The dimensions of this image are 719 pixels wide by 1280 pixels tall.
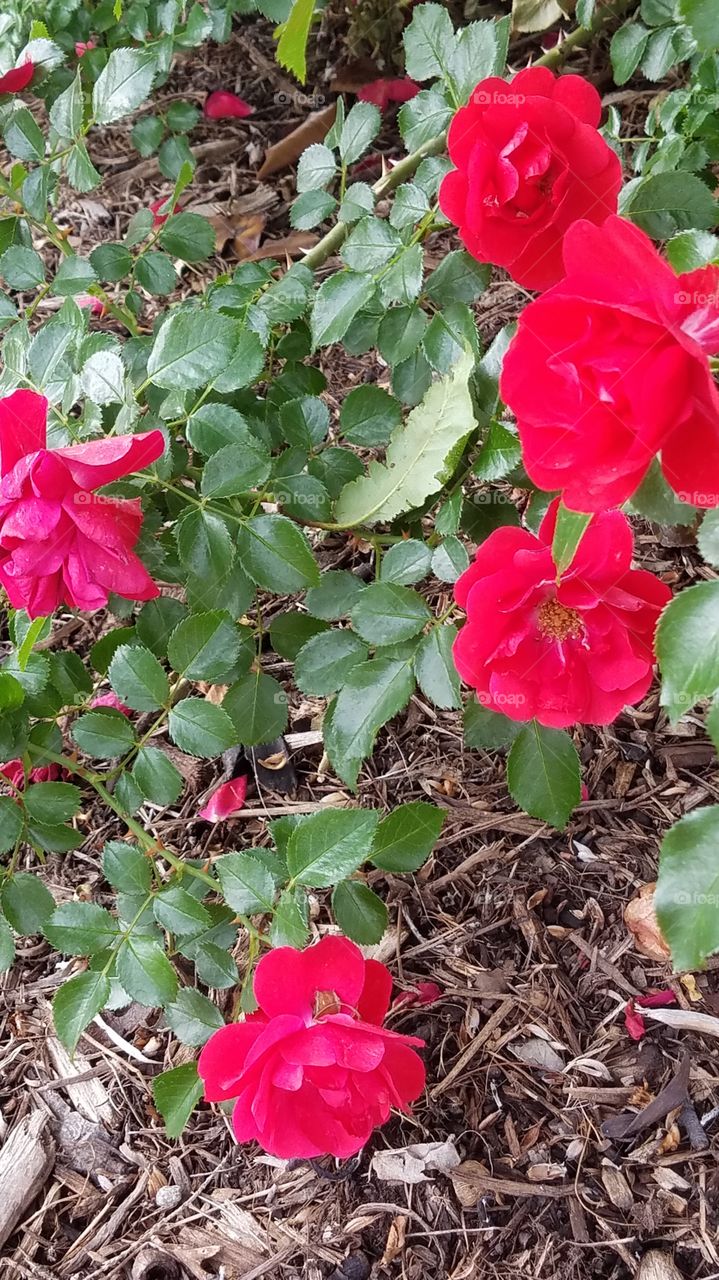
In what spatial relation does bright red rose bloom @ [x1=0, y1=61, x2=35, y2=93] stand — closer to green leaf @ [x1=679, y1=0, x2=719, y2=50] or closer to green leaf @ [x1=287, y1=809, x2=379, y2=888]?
green leaf @ [x1=679, y1=0, x2=719, y2=50]

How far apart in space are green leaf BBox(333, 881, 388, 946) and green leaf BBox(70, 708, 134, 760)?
304 mm

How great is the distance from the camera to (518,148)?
833 millimetres

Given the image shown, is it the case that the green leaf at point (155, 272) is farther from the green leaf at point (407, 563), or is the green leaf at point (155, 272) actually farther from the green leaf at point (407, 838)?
the green leaf at point (407, 838)

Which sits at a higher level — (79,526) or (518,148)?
(518,148)

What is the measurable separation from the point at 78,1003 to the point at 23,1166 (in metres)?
0.51

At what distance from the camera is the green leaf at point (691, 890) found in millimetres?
623

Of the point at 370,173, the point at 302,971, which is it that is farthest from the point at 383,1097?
the point at 370,173

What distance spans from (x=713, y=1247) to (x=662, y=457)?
105cm

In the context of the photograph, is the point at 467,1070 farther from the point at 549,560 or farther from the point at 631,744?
the point at 549,560

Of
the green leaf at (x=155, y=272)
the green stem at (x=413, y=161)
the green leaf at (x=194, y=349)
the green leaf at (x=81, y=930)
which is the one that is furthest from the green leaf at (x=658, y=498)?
the green leaf at (x=155, y=272)

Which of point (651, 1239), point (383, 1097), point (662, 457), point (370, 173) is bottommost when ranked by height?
point (651, 1239)

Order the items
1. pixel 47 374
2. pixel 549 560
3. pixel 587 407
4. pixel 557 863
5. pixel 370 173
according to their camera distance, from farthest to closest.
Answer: pixel 370 173
pixel 557 863
pixel 47 374
pixel 549 560
pixel 587 407

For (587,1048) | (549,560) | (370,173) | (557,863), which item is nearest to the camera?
(549,560)

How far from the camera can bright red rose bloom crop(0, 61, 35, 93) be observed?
1.41 metres
